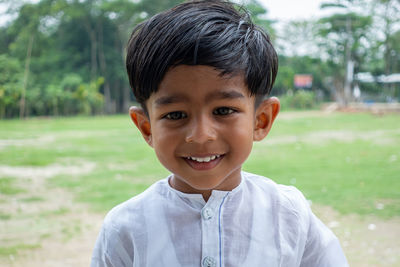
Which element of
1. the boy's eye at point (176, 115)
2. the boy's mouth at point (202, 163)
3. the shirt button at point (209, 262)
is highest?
the boy's eye at point (176, 115)

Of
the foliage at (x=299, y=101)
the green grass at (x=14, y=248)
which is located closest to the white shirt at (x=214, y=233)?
the green grass at (x=14, y=248)

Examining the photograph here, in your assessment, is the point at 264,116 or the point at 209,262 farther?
the point at 264,116

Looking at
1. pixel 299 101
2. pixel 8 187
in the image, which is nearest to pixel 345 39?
pixel 299 101

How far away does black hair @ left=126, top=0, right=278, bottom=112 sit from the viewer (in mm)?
736

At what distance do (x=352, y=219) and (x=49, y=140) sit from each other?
6.71m

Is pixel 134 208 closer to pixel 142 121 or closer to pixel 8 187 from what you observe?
pixel 142 121

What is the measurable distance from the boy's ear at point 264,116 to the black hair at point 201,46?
21mm

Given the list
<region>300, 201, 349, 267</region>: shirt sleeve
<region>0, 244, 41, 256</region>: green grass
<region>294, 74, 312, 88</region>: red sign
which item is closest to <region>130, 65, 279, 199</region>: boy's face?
<region>300, 201, 349, 267</region>: shirt sleeve

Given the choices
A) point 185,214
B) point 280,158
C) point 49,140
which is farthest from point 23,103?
point 185,214

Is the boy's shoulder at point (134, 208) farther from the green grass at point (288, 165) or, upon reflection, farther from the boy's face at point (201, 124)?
the green grass at point (288, 165)

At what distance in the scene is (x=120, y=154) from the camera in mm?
6000

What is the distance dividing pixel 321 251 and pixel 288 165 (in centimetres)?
399

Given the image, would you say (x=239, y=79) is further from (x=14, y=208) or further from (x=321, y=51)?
(x=321, y=51)

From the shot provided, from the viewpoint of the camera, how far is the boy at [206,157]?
29.0 inches
